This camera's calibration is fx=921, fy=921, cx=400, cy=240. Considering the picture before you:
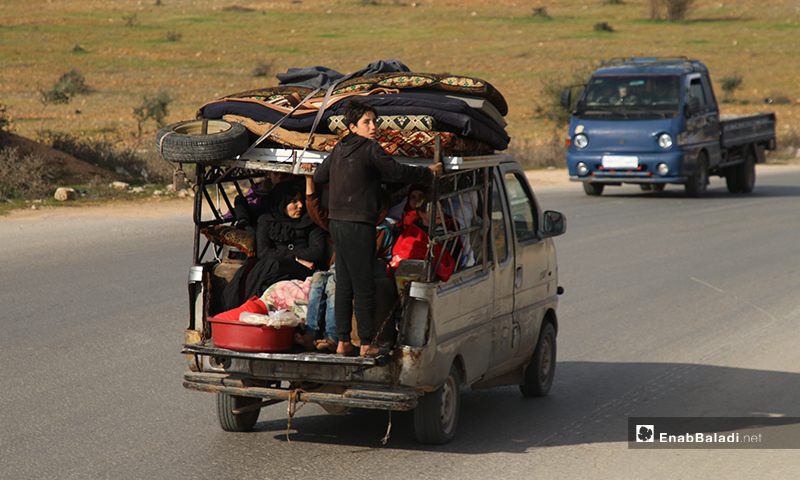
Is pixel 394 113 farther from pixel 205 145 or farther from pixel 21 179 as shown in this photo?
pixel 21 179

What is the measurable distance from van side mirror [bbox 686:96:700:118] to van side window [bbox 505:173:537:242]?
42.2ft

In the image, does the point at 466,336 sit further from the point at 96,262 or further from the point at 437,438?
the point at 96,262

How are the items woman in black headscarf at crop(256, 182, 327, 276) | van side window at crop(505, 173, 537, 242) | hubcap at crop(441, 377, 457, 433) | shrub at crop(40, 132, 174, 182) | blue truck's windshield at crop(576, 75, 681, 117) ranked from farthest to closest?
shrub at crop(40, 132, 174, 182), blue truck's windshield at crop(576, 75, 681, 117), van side window at crop(505, 173, 537, 242), woman in black headscarf at crop(256, 182, 327, 276), hubcap at crop(441, 377, 457, 433)

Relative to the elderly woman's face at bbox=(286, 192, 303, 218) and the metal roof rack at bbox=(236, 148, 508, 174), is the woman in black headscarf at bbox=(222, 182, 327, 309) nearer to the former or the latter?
the elderly woman's face at bbox=(286, 192, 303, 218)

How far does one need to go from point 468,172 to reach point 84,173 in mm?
15034

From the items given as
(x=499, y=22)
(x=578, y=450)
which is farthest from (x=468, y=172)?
(x=499, y=22)

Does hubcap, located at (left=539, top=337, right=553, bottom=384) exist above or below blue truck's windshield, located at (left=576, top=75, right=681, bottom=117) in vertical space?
below

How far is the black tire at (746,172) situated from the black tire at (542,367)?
1552 centimetres

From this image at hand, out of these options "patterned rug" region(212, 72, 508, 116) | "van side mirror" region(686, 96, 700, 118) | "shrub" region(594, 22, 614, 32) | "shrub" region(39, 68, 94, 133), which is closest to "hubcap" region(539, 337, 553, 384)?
"patterned rug" region(212, 72, 508, 116)

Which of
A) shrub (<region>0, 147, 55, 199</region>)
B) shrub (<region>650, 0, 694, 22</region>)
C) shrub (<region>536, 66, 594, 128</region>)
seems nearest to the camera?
shrub (<region>0, 147, 55, 199</region>)

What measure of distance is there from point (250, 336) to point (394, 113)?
1.50 m

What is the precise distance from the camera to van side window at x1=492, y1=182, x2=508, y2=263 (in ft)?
18.9

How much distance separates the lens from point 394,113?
526cm

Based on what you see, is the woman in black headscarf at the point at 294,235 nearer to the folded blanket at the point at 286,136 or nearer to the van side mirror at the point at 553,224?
the folded blanket at the point at 286,136
